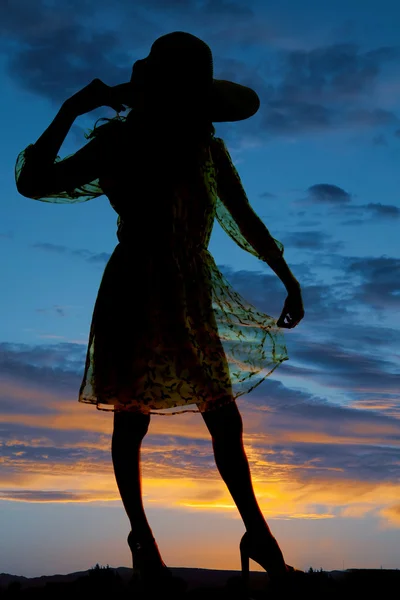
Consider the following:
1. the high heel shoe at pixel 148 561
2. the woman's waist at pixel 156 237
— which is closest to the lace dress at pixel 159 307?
the woman's waist at pixel 156 237

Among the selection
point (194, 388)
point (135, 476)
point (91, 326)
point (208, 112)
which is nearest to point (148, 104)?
point (208, 112)

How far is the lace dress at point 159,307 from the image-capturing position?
4.23 m

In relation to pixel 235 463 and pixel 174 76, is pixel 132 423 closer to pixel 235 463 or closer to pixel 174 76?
pixel 235 463

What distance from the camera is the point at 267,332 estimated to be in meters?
4.75

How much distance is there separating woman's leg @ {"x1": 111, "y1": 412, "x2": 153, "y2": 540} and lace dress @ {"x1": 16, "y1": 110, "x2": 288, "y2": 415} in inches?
5.8

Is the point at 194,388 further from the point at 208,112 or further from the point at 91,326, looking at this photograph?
the point at 208,112

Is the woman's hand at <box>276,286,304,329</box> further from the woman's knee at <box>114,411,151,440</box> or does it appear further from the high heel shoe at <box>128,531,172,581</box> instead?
the high heel shoe at <box>128,531,172,581</box>

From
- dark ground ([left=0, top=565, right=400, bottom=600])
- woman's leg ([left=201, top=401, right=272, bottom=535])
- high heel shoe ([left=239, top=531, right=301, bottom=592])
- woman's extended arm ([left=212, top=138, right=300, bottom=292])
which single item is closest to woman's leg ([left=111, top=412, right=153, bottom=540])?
dark ground ([left=0, top=565, right=400, bottom=600])

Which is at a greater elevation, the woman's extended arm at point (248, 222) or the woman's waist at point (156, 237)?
the woman's extended arm at point (248, 222)

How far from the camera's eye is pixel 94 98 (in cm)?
412

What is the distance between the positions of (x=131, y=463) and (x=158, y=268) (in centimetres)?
113

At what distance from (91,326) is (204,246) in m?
0.79

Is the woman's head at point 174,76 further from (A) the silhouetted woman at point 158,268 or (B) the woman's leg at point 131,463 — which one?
(B) the woman's leg at point 131,463

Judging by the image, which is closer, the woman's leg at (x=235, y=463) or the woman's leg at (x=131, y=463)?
the woman's leg at (x=235, y=463)
